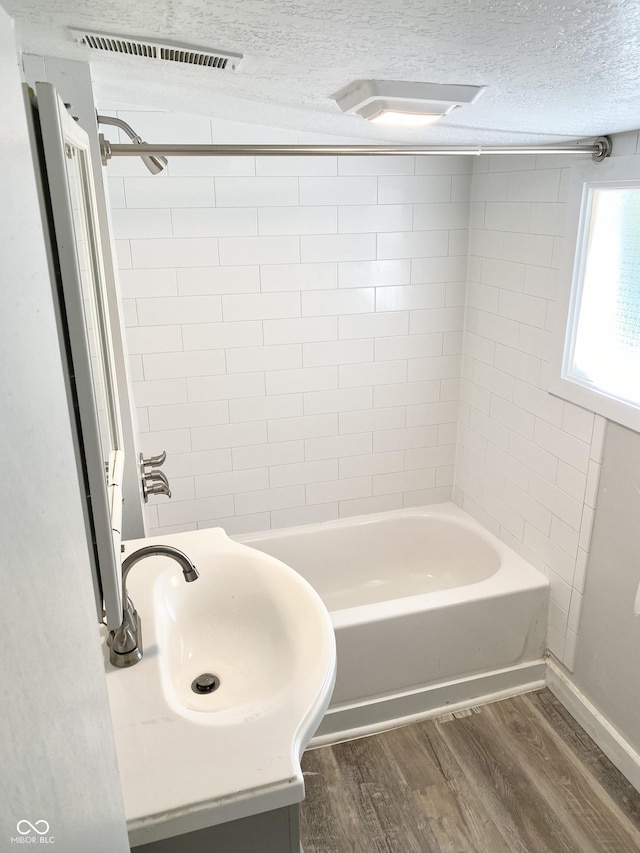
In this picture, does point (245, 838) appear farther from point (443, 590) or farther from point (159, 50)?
point (443, 590)

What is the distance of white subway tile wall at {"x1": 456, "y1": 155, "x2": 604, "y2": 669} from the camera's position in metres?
2.33

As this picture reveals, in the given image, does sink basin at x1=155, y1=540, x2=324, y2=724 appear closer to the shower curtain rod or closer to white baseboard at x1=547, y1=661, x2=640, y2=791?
the shower curtain rod

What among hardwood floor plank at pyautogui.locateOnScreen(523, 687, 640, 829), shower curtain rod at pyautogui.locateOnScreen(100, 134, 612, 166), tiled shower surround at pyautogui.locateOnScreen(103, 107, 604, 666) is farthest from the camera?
tiled shower surround at pyautogui.locateOnScreen(103, 107, 604, 666)

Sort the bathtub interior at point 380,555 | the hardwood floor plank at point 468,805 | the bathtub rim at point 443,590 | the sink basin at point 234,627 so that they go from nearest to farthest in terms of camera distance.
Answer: the sink basin at point 234,627 < the hardwood floor plank at point 468,805 < the bathtub rim at point 443,590 < the bathtub interior at point 380,555

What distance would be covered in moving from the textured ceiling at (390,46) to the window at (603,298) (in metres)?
0.44

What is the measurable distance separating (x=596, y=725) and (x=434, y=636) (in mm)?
650

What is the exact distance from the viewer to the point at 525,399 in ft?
8.50

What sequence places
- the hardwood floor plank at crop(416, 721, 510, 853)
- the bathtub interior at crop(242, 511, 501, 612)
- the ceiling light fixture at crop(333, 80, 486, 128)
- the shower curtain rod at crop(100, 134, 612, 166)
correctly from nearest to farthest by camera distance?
1. the ceiling light fixture at crop(333, 80, 486, 128)
2. the shower curtain rod at crop(100, 134, 612, 166)
3. the hardwood floor plank at crop(416, 721, 510, 853)
4. the bathtub interior at crop(242, 511, 501, 612)

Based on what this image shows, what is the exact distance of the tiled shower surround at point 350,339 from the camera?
96.1 inches

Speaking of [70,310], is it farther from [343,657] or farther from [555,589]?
[555,589]

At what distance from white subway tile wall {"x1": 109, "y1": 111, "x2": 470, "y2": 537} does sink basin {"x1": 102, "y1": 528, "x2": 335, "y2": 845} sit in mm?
969

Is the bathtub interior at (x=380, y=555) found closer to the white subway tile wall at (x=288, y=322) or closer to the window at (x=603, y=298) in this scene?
the white subway tile wall at (x=288, y=322)

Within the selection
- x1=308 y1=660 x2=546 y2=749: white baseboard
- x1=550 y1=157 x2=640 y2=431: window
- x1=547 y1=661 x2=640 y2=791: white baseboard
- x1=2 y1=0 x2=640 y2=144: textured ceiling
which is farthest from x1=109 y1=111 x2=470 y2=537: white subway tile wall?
x1=547 y1=661 x2=640 y2=791: white baseboard

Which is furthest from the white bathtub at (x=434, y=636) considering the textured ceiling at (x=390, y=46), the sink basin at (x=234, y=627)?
Result: the textured ceiling at (x=390, y=46)
